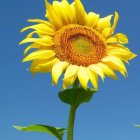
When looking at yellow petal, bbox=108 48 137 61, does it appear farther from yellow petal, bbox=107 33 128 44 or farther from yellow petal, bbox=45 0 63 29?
yellow petal, bbox=45 0 63 29

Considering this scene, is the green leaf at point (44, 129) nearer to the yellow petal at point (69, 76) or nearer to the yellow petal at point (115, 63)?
the yellow petal at point (69, 76)

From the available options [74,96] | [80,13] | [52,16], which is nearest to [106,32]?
[80,13]

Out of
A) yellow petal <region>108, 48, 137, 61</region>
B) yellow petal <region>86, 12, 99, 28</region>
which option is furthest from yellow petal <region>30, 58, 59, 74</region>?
yellow petal <region>86, 12, 99, 28</region>

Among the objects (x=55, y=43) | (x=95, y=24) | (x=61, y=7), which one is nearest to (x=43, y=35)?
(x=55, y=43)

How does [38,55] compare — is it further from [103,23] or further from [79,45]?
[103,23]

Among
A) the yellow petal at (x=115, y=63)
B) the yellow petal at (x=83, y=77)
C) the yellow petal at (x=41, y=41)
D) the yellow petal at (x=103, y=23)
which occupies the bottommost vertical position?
the yellow petal at (x=83, y=77)

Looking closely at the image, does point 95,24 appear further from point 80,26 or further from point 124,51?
point 124,51

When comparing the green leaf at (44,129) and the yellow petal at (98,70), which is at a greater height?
the yellow petal at (98,70)

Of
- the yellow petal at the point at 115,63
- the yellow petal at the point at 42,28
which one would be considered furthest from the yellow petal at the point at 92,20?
the yellow petal at the point at 115,63
